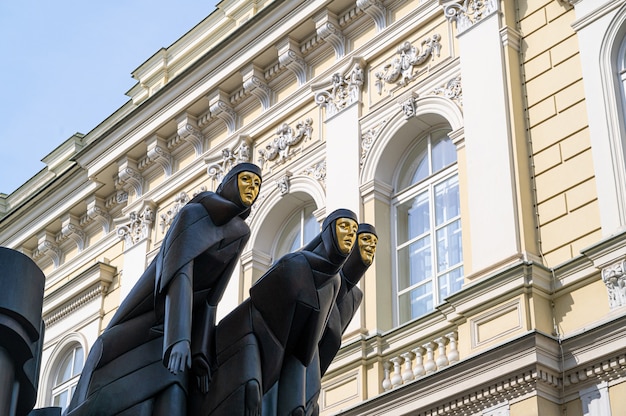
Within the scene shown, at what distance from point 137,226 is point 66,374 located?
3022mm

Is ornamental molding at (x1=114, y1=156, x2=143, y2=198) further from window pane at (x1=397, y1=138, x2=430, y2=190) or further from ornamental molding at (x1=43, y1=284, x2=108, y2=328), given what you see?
window pane at (x1=397, y1=138, x2=430, y2=190)

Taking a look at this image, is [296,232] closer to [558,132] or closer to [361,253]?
[558,132]

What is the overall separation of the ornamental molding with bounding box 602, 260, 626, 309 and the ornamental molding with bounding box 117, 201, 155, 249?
929cm

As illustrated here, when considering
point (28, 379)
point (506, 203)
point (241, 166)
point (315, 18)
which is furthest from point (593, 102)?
point (28, 379)

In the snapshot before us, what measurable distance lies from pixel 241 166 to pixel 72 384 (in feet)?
45.6

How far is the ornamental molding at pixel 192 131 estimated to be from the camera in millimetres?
17844

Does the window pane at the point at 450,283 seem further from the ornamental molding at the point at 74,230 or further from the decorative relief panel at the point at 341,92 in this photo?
the ornamental molding at the point at 74,230

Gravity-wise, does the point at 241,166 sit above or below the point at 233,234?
above

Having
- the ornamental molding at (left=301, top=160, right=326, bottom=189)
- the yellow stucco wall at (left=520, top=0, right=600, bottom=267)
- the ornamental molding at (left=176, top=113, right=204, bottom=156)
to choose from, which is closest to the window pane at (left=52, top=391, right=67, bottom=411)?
the ornamental molding at (left=176, top=113, right=204, bottom=156)

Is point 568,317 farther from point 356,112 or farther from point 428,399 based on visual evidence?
point 356,112

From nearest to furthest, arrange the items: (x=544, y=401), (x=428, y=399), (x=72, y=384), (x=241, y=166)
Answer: (x=241, y=166)
(x=544, y=401)
(x=428, y=399)
(x=72, y=384)

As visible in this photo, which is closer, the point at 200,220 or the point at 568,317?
the point at 200,220

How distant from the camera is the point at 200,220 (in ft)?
19.1

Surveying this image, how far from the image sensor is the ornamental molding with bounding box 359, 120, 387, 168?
14648 millimetres
